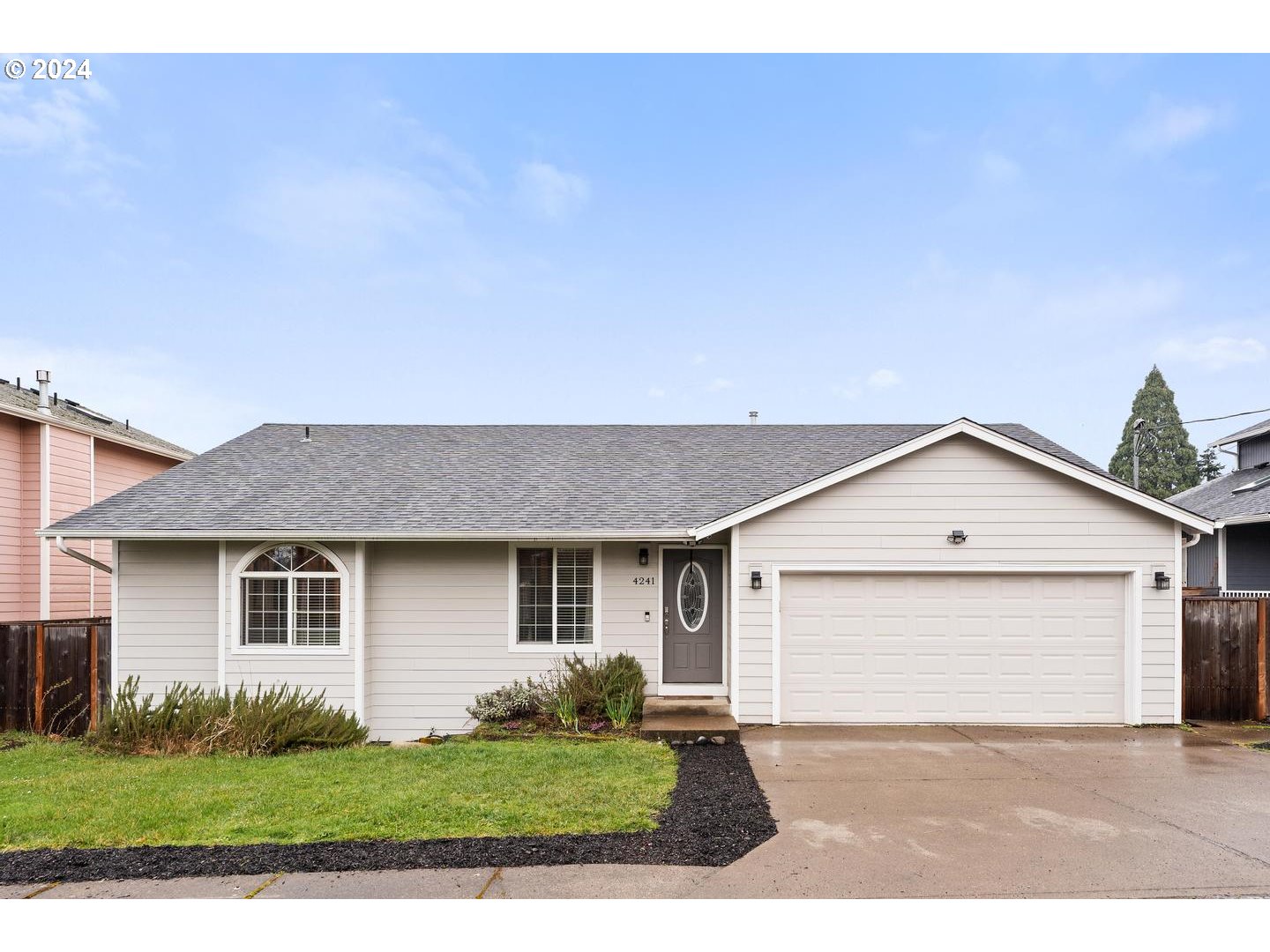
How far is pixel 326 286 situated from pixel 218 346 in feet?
11.2

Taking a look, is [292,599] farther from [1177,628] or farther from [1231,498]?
[1231,498]

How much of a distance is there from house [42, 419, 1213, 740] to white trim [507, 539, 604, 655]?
28 millimetres

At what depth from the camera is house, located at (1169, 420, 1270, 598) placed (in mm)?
17250

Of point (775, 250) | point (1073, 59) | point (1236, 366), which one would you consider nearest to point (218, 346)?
point (775, 250)

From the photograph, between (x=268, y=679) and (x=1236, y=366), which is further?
(x=1236, y=366)

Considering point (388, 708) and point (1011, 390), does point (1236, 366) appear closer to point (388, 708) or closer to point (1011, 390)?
point (1011, 390)

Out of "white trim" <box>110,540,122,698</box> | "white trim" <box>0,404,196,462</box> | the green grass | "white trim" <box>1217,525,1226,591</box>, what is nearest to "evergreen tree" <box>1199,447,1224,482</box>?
"white trim" <box>1217,525,1226,591</box>

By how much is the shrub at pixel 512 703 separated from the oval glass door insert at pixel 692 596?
219cm

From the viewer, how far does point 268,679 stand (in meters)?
10.0

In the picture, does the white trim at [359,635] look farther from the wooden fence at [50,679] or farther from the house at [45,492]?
the house at [45,492]

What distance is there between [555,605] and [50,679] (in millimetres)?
6960

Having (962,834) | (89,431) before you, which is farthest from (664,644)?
(89,431)

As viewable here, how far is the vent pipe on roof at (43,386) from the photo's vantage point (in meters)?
14.3

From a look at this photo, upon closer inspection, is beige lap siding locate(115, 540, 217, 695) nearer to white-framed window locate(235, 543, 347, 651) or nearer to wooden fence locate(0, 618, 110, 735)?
wooden fence locate(0, 618, 110, 735)
